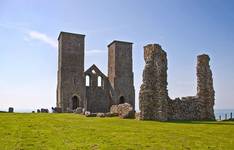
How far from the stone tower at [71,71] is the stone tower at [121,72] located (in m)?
6.59

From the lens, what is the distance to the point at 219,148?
36.9 feet

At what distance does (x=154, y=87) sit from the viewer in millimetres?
24938

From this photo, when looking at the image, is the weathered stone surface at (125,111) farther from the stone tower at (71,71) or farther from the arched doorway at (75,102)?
the arched doorway at (75,102)

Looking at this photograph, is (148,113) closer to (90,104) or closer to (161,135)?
(161,135)

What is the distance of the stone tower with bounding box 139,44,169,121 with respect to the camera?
24.5 m

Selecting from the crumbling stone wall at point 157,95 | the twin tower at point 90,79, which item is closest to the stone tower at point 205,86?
the crumbling stone wall at point 157,95

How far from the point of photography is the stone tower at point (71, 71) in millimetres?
48656

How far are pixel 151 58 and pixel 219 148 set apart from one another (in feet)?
48.2

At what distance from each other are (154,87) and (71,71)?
26814mm

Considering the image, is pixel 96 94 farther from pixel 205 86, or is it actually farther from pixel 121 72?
pixel 205 86

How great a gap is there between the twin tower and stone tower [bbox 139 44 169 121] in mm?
24778

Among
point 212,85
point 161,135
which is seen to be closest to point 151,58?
point 212,85

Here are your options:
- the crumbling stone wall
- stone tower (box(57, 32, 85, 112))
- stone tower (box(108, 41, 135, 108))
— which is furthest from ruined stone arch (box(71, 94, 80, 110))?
the crumbling stone wall

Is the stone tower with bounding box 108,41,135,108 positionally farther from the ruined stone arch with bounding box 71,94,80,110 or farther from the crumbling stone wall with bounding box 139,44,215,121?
the crumbling stone wall with bounding box 139,44,215,121
